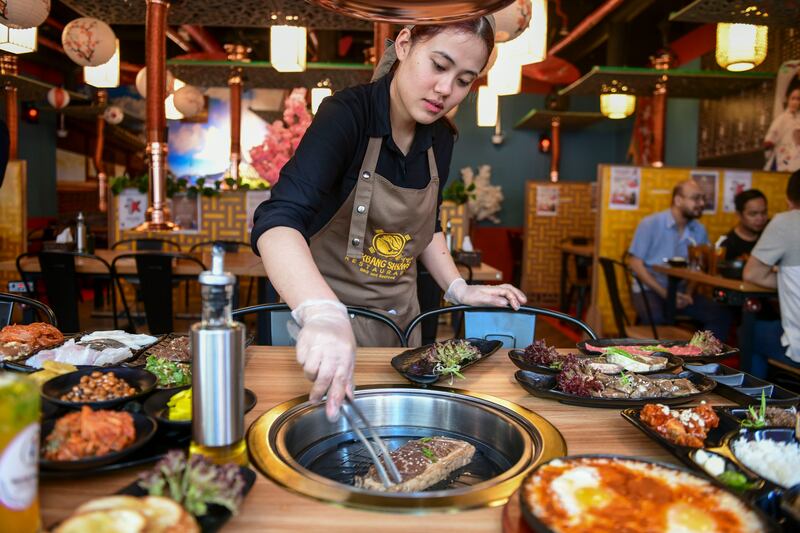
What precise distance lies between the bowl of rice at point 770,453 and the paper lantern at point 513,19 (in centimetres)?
305

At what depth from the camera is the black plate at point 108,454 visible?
76cm

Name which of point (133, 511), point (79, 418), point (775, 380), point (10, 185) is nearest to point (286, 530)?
point (133, 511)

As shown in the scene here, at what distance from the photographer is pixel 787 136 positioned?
20.8ft

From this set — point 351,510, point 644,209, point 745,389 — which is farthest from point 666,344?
point 644,209

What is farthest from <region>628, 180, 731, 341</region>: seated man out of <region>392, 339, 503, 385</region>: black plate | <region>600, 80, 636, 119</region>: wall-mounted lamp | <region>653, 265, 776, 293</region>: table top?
<region>392, 339, 503, 385</region>: black plate

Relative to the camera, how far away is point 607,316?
20.2ft

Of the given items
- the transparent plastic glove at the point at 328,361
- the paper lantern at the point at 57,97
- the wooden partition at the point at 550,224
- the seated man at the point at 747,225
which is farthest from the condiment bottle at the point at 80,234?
the wooden partition at the point at 550,224

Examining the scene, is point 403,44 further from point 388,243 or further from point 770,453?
point 770,453

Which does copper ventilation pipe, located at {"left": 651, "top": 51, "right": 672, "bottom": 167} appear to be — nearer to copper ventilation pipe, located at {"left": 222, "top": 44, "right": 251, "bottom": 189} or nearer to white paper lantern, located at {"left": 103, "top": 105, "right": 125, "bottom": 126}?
copper ventilation pipe, located at {"left": 222, "top": 44, "right": 251, "bottom": 189}

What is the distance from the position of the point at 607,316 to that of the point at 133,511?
6.06 meters

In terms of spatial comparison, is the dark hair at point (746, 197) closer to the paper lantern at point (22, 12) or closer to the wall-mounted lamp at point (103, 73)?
the paper lantern at point (22, 12)

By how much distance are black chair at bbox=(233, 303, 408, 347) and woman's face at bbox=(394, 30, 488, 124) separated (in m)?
0.64

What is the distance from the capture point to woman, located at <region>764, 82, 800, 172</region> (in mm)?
6137

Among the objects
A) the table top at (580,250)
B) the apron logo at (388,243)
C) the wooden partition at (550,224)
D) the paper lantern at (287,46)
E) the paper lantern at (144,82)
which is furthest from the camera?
the wooden partition at (550,224)
